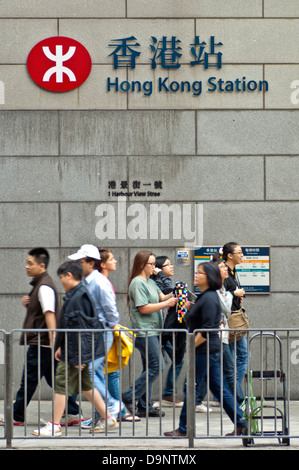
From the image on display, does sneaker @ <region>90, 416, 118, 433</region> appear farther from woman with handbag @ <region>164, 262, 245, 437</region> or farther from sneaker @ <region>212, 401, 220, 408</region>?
sneaker @ <region>212, 401, 220, 408</region>

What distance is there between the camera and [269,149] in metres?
10.6

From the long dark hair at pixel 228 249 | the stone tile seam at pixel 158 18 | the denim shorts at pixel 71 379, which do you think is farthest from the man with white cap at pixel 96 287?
the stone tile seam at pixel 158 18

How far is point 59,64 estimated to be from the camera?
1053 cm

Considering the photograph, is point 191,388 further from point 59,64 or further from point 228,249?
point 59,64

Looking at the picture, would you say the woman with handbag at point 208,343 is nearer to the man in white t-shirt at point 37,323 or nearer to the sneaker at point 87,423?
the sneaker at point 87,423

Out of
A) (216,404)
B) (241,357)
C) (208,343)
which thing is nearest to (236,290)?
(241,357)

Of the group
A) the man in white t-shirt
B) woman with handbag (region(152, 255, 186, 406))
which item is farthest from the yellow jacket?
woman with handbag (region(152, 255, 186, 406))

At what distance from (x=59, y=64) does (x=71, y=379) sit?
15.2 ft

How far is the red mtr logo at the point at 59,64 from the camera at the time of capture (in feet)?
34.5

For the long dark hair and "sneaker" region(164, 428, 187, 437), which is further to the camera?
the long dark hair

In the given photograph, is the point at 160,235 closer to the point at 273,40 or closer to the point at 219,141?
the point at 219,141

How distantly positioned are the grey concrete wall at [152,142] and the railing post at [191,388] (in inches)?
128

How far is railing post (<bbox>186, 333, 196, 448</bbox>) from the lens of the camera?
7.28 metres

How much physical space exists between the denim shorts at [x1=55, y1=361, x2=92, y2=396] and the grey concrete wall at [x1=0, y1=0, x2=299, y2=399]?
113 inches
